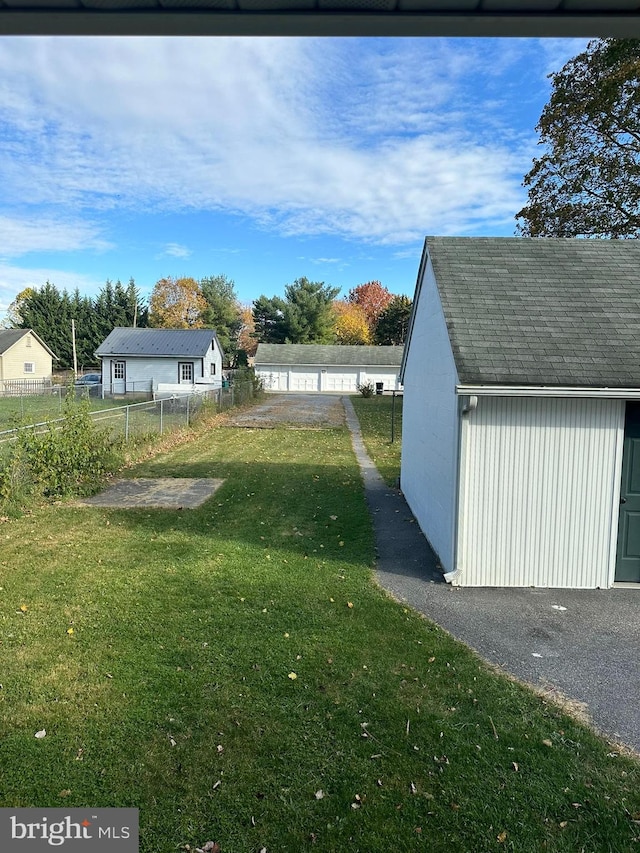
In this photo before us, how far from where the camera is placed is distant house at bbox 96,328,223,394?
3556 cm

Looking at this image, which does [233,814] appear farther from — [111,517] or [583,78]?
[583,78]

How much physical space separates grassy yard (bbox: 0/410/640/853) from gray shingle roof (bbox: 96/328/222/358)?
1196 inches

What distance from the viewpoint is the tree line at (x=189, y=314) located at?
55.8 meters

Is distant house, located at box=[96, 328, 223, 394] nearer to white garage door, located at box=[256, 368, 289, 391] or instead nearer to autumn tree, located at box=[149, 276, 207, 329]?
white garage door, located at box=[256, 368, 289, 391]

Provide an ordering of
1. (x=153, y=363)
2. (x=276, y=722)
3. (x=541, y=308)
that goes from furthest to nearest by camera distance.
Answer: (x=153, y=363), (x=541, y=308), (x=276, y=722)

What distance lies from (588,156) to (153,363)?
2783 cm

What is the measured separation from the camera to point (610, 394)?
5.98 m

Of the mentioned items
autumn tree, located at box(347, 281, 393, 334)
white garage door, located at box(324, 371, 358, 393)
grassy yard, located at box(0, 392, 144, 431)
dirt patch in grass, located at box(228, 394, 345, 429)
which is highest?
autumn tree, located at box(347, 281, 393, 334)

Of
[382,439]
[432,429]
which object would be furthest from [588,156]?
[432,429]

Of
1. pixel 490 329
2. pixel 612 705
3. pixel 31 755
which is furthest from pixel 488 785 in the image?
pixel 490 329

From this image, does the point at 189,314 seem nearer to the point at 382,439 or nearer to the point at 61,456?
the point at 382,439

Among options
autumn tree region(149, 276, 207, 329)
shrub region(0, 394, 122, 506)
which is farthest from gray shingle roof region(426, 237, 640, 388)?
autumn tree region(149, 276, 207, 329)

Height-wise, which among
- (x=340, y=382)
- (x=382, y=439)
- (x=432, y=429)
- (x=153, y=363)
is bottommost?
(x=382, y=439)

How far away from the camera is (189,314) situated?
61.9 metres
